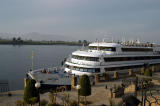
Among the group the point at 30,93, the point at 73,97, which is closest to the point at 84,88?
the point at 73,97

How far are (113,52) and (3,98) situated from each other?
1396 centimetres

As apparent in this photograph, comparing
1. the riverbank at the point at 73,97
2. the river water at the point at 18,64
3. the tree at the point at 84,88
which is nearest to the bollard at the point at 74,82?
the riverbank at the point at 73,97

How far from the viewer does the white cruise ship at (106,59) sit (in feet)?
67.0

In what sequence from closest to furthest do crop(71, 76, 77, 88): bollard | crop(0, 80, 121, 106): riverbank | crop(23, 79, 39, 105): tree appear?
1. crop(23, 79, 39, 105): tree
2. crop(0, 80, 121, 106): riverbank
3. crop(71, 76, 77, 88): bollard

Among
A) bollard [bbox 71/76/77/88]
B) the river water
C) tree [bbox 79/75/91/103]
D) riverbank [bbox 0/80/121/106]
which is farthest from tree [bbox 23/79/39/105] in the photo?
the river water

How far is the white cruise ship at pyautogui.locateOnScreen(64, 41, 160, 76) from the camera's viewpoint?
20408mm

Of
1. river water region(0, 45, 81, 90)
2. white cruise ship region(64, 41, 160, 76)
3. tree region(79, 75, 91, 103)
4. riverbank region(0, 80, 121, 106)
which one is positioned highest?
white cruise ship region(64, 41, 160, 76)

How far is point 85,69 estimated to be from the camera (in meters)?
20.2

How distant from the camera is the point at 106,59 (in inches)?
832

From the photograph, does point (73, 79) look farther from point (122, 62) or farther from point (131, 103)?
point (131, 103)

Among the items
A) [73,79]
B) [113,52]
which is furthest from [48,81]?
[113,52]

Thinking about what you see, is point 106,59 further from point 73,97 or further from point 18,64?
point 18,64

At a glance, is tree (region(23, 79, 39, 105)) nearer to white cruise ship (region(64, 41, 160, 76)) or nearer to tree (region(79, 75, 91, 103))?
tree (region(79, 75, 91, 103))

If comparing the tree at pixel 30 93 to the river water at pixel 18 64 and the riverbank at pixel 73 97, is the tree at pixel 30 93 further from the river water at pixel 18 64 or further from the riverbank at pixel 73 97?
the river water at pixel 18 64
